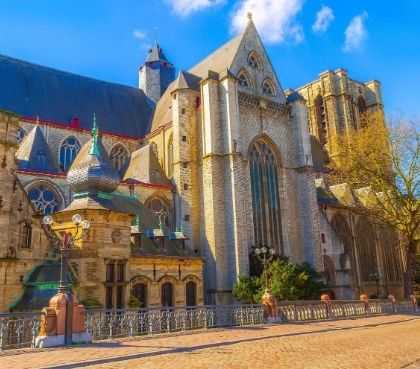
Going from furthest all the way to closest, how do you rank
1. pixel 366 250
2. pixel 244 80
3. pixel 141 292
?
1. pixel 366 250
2. pixel 244 80
3. pixel 141 292

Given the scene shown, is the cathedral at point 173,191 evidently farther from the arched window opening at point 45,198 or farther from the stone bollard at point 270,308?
the stone bollard at point 270,308

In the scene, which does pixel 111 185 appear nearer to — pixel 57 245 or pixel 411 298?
pixel 57 245

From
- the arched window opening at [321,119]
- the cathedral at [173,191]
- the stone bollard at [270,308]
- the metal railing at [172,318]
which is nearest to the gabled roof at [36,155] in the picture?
the cathedral at [173,191]

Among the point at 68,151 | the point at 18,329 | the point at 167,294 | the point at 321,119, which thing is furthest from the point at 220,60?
the point at 18,329

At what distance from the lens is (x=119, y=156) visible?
32875 mm

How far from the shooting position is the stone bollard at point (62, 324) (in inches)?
388

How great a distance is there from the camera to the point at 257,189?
1130 inches

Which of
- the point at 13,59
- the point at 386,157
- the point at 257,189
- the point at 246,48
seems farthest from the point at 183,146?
the point at 13,59

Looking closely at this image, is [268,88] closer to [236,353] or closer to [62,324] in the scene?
[62,324]

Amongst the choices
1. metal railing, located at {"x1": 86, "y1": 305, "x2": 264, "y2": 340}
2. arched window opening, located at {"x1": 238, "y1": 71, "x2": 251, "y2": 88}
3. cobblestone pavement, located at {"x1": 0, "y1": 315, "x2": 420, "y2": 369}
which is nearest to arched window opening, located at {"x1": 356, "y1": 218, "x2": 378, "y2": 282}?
arched window opening, located at {"x1": 238, "y1": 71, "x2": 251, "y2": 88}

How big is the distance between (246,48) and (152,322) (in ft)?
74.1

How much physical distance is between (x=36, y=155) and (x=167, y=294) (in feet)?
38.7

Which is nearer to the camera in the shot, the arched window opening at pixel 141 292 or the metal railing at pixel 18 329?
the metal railing at pixel 18 329

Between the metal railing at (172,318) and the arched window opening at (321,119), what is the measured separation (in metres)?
30.5
